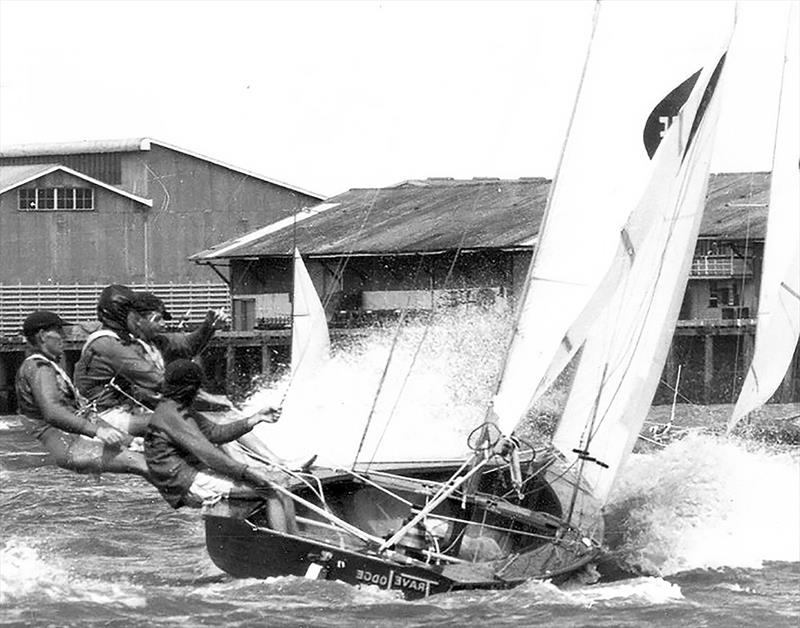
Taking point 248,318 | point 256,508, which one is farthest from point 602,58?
point 248,318

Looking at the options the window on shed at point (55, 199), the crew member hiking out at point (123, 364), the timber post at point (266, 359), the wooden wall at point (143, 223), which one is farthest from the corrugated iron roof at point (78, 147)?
the crew member hiking out at point (123, 364)

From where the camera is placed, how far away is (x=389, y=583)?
1179cm

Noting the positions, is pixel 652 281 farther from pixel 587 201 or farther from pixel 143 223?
pixel 143 223

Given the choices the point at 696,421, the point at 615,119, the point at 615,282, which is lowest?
the point at 696,421

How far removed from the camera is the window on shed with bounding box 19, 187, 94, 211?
4444 centimetres

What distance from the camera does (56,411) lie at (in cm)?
1189

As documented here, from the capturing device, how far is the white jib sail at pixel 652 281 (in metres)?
13.8

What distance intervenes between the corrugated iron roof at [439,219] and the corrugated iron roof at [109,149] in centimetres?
187

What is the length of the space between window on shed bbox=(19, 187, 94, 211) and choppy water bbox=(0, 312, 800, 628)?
24.3m

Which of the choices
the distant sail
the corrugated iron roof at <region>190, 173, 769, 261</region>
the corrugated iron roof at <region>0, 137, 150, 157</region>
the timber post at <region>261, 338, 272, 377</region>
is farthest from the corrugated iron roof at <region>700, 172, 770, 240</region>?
the corrugated iron roof at <region>0, 137, 150, 157</region>

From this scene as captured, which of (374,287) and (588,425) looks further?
(374,287)

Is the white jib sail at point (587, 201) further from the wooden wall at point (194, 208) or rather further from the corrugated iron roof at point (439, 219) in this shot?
the wooden wall at point (194, 208)

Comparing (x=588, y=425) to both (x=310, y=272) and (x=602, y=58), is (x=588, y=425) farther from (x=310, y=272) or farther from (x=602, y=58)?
(x=310, y=272)

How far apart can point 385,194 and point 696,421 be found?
16105 millimetres
